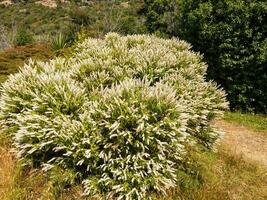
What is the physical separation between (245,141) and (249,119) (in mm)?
1952

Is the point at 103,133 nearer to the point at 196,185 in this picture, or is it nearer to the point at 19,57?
the point at 196,185

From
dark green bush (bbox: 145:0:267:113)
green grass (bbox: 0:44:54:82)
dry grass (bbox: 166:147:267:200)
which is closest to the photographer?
dry grass (bbox: 166:147:267:200)

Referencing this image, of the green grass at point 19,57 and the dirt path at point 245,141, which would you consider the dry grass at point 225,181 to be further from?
the green grass at point 19,57

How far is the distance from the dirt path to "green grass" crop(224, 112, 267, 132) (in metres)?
0.27

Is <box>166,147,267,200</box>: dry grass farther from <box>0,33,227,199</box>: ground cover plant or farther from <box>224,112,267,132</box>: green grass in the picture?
<box>224,112,267,132</box>: green grass

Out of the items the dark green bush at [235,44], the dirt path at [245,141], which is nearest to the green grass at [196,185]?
the dirt path at [245,141]

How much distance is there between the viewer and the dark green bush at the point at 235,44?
11422mm

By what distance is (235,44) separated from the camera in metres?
11.6

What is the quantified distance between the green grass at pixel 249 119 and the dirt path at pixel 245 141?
0.27 m

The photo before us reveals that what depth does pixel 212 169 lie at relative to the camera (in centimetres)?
643

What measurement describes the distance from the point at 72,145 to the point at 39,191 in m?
0.82

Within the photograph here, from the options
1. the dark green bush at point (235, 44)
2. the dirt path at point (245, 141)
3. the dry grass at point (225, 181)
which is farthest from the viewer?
the dark green bush at point (235, 44)

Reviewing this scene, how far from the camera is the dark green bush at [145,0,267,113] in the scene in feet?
37.5

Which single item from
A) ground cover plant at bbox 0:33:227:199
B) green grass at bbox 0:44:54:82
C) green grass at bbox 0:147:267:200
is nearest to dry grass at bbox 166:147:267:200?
green grass at bbox 0:147:267:200
